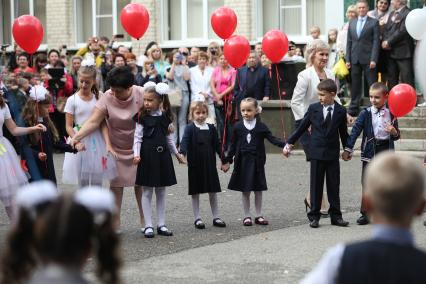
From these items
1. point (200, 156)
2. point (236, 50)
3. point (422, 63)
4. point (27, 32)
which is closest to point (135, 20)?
point (236, 50)

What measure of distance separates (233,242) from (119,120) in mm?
1651

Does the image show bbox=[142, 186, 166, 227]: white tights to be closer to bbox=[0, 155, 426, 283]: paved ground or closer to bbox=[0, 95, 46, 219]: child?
bbox=[0, 155, 426, 283]: paved ground

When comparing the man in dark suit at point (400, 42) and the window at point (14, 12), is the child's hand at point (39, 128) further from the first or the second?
the window at point (14, 12)

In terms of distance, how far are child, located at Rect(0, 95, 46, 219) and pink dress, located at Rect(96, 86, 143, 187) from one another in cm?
87

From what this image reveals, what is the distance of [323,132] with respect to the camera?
33.2ft

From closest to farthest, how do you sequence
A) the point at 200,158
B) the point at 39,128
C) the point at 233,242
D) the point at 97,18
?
the point at 39,128
the point at 233,242
the point at 200,158
the point at 97,18

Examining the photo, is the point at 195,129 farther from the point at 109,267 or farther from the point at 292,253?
the point at 109,267

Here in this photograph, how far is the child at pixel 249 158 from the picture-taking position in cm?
1041

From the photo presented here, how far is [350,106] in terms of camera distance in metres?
18.2

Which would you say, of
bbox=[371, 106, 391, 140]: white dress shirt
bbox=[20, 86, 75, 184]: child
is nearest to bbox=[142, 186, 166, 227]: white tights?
bbox=[20, 86, 75, 184]: child

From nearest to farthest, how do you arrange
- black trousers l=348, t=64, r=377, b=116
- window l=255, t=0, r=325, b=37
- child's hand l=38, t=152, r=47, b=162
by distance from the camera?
child's hand l=38, t=152, r=47, b=162
black trousers l=348, t=64, r=377, b=116
window l=255, t=0, r=325, b=37

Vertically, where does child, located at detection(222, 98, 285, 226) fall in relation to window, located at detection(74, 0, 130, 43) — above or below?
below

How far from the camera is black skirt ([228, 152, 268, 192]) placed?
1039 centimetres

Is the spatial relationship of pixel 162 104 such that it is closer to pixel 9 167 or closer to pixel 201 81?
pixel 9 167
